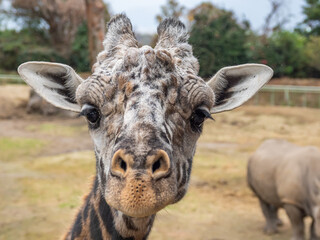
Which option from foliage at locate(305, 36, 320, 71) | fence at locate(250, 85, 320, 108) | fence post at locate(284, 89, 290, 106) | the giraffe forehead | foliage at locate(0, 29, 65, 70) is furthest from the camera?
foliage at locate(0, 29, 65, 70)

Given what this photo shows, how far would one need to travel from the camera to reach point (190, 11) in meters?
36.3

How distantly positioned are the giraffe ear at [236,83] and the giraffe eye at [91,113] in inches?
43.7

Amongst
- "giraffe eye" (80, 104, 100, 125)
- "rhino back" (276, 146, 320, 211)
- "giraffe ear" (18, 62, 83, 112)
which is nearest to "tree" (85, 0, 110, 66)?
"rhino back" (276, 146, 320, 211)

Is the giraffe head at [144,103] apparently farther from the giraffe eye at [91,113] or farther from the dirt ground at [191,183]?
the dirt ground at [191,183]

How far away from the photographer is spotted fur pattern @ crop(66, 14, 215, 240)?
8.07ft

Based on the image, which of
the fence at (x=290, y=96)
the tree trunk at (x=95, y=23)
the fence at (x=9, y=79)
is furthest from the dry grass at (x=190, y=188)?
the fence at (x=9, y=79)

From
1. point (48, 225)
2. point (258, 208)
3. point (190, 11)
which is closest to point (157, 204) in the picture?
point (48, 225)

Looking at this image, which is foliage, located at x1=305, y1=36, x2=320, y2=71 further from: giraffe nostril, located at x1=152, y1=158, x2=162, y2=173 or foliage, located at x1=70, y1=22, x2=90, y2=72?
giraffe nostril, located at x1=152, y1=158, x2=162, y2=173

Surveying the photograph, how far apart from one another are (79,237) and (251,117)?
20.0 m

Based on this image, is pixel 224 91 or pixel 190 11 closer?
pixel 224 91

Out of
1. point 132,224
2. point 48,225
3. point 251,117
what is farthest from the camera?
point 251,117

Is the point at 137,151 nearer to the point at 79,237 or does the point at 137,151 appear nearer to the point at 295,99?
the point at 79,237

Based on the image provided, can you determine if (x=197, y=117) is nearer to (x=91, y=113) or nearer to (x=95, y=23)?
(x=91, y=113)

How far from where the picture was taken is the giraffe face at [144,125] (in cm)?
244
